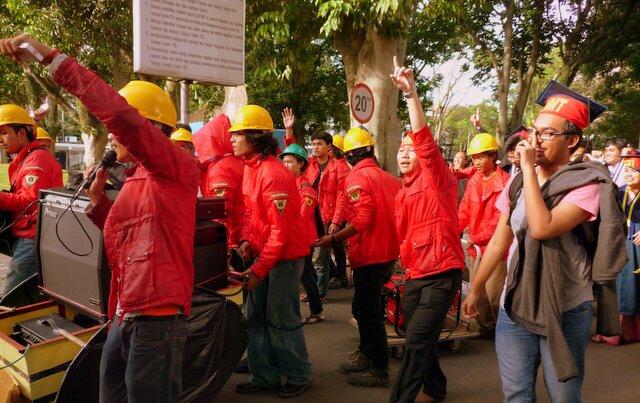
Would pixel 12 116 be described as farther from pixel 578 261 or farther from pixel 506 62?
pixel 506 62

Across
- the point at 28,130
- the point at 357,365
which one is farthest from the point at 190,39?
the point at 357,365

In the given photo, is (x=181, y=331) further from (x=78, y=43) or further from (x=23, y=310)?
(x=78, y=43)

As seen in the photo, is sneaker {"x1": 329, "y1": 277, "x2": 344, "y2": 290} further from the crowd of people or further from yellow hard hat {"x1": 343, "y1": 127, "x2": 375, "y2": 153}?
yellow hard hat {"x1": 343, "y1": 127, "x2": 375, "y2": 153}

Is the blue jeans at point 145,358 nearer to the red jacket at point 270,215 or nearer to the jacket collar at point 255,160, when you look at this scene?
the red jacket at point 270,215

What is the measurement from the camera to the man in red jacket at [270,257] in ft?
11.7

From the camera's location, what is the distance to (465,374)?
14.2ft

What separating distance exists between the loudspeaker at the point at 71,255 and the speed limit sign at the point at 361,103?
12.8ft

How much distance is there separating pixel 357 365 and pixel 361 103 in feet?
11.3

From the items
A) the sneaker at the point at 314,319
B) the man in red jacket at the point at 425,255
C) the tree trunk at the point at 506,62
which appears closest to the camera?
the man in red jacket at the point at 425,255

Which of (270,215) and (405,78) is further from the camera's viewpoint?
(270,215)

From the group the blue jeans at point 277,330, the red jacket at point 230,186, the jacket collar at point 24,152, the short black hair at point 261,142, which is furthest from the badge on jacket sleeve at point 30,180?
the blue jeans at point 277,330

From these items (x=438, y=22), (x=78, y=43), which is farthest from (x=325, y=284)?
(x=438, y=22)

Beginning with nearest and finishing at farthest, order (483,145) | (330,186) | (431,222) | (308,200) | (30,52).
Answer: (30,52) < (431,222) < (308,200) < (483,145) < (330,186)

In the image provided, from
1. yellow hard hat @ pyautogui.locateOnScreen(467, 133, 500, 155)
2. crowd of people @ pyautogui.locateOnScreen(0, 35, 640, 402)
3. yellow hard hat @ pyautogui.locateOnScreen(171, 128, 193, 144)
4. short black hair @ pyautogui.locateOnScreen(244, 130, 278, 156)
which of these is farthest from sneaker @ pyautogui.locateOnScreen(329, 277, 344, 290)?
short black hair @ pyautogui.locateOnScreen(244, 130, 278, 156)
